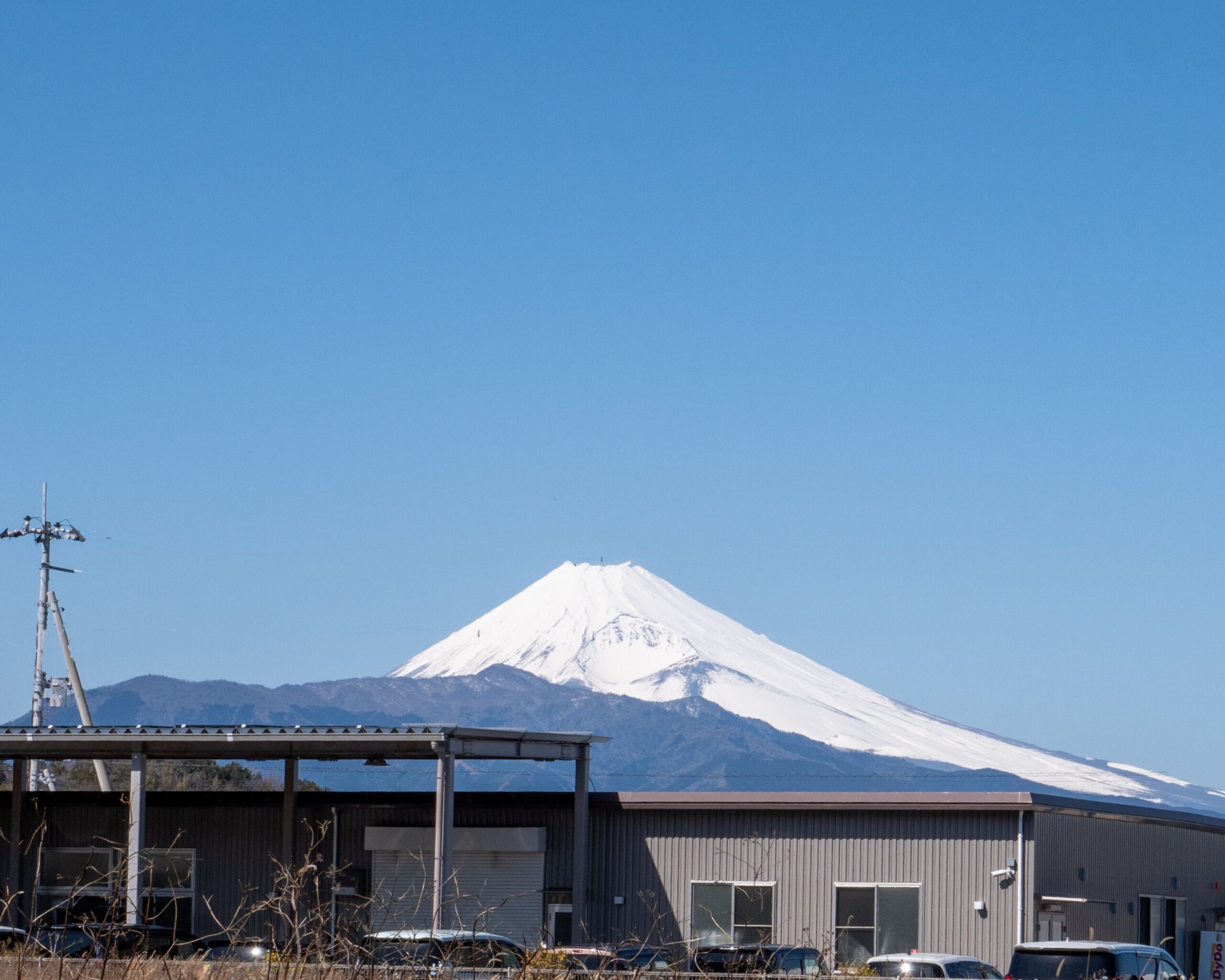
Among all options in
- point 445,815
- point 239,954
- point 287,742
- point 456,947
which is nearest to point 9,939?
point 239,954

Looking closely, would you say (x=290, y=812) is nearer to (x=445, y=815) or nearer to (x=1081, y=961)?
(x=445, y=815)

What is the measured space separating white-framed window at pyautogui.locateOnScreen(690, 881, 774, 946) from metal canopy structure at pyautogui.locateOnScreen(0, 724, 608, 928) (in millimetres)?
1914

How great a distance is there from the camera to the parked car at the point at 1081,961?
58.7ft

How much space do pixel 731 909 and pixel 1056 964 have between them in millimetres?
10877

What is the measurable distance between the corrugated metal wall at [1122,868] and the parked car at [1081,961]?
8.42 meters

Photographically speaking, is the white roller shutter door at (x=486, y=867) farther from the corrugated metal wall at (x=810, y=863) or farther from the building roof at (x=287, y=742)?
Answer: the building roof at (x=287, y=742)

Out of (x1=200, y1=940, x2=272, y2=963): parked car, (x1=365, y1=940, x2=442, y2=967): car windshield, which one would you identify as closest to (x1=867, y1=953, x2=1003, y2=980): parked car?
(x1=365, y1=940, x2=442, y2=967): car windshield

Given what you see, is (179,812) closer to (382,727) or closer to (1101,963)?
(382,727)

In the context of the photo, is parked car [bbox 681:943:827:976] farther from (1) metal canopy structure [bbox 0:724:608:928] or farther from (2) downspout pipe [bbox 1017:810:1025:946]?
(1) metal canopy structure [bbox 0:724:608:928]

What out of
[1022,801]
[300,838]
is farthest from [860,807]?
[300,838]

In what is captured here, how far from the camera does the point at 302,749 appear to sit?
29.2 metres

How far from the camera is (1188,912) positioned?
32.9 m

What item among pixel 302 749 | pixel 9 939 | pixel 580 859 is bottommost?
pixel 9 939

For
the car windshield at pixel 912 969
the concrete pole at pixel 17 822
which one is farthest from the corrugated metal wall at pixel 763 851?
the car windshield at pixel 912 969
